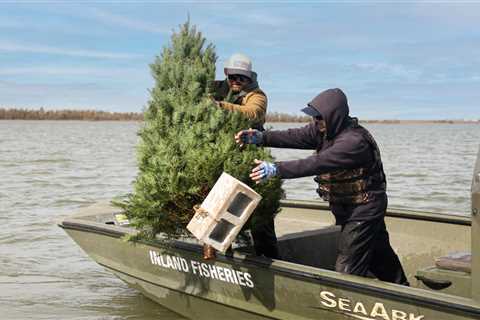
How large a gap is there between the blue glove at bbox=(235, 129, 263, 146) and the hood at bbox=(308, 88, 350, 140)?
0.59m

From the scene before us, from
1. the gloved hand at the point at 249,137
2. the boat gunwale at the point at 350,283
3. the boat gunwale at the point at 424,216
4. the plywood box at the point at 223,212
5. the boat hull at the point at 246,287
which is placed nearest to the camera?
the boat gunwale at the point at 350,283

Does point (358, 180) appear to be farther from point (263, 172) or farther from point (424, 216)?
point (424, 216)

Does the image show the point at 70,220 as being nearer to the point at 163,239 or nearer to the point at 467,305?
the point at 163,239

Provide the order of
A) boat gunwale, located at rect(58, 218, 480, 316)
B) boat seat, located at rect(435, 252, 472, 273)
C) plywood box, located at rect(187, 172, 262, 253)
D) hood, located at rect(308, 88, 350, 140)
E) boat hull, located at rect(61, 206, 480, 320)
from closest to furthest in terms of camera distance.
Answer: boat gunwale, located at rect(58, 218, 480, 316) < boat hull, located at rect(61, 206, 480, 320) < plywood box, located at rect(187, 172, 262, 253) < hood, located at rect(308, 88, 350, 140) < boat seat, located at rect(435, 252, 472, 273)

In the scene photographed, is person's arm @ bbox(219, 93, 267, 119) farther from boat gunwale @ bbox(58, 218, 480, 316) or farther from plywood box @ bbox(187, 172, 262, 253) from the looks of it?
boat gunwale @ bbox(58, 218, 480, 316)

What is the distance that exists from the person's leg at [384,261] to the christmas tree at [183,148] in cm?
88

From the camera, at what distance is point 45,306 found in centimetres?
826

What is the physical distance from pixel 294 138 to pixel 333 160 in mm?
859

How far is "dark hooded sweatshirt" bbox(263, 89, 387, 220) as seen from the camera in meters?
5.46

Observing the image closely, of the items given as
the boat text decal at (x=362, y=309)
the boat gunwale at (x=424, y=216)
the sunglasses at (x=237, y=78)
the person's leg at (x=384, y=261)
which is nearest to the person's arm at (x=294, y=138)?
the sunglasses at (x=237, y=78)

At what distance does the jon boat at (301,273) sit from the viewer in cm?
503

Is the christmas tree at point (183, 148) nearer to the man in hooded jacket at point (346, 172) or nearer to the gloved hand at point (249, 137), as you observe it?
the gloved hand at point (249, 137)

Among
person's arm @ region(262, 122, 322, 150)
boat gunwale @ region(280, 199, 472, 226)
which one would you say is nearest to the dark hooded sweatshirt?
person's arm @ region(262, 122, 322, 150)

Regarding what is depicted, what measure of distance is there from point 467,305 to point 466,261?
1473 mm
